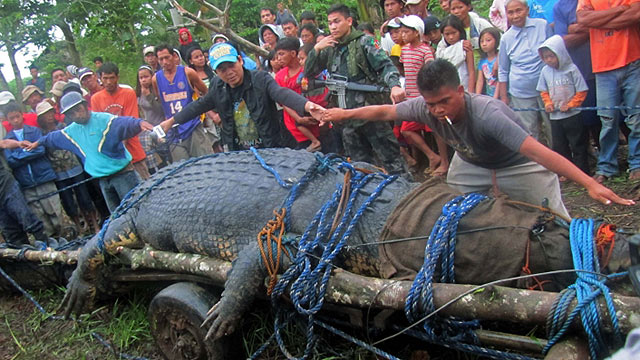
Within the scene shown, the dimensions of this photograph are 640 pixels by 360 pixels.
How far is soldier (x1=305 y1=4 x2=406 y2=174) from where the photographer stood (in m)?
5.00

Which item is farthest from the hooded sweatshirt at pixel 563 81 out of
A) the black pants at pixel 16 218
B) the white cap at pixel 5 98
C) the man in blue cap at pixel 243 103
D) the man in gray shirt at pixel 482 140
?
the white cap at pixel 5 98

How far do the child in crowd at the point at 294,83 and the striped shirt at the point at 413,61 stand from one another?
1140 millimetres

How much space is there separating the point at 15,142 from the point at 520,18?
5.51 m

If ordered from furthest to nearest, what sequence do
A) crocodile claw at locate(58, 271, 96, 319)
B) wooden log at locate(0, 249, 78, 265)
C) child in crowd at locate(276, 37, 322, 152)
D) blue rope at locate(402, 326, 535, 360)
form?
1. child in crowd at locate(276, 37, 322, 152)
2. wooden log at locate(0, 249, 78, 265)
3. crocodile claw at locate(58, 271, 96, 319)
4. blue rope at locate(402, 326, 535, 360)

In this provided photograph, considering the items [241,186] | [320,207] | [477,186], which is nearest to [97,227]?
[241,186]

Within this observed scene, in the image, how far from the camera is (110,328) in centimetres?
370

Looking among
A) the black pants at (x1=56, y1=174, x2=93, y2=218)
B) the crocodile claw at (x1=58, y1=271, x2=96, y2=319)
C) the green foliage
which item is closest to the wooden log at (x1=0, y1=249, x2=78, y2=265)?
the crocodile claw at (x1=58, y1=271, x2=96, y2=319)

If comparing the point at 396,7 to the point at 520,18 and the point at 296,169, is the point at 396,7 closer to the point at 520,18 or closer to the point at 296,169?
the point at 520,18

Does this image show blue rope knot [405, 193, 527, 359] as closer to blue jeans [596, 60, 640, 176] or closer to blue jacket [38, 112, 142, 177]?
A: blue jeans [596, 60, 640, 176]

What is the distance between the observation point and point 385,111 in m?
3.48

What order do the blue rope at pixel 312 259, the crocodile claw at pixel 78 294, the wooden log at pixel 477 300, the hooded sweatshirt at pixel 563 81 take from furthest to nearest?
the hooded sweatshirt at pixel 563 81, the crocodile claw at pixel 78 294, the blue rope at pixel 312 259, the wooden log at pixel 477 300

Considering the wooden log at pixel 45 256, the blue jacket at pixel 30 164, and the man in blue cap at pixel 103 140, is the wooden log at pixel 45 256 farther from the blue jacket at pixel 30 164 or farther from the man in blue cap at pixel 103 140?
the blue jacket at pixel 30 164

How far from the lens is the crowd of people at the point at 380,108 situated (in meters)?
3.33

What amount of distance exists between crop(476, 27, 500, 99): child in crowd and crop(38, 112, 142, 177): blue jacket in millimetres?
3774
